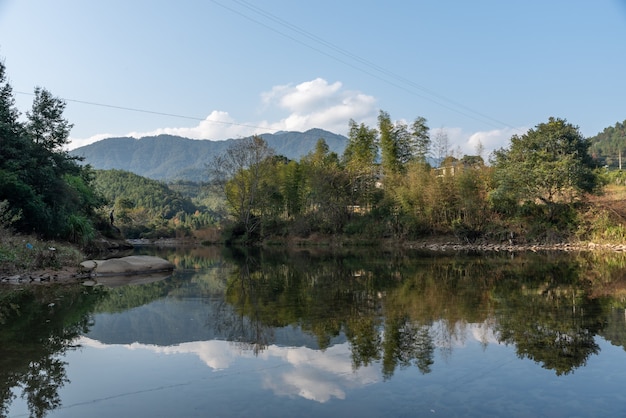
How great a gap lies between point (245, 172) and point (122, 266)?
26.5m

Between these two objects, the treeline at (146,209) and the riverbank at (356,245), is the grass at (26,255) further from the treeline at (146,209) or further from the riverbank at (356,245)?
the treeline at (146,209)

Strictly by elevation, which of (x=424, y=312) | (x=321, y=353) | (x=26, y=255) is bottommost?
(x=321, y=353)

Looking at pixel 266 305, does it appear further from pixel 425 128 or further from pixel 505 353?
pixel 425 128

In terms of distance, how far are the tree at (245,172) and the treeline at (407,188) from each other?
91 millimetres

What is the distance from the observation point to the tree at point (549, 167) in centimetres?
2683

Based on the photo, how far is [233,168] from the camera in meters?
41.6

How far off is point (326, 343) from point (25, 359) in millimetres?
3836

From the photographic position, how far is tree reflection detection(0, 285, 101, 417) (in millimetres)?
4633

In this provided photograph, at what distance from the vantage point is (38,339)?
685cm

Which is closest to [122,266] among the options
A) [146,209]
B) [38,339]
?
[38,339]

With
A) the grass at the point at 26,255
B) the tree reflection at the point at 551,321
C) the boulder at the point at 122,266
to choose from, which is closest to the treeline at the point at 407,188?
the tree reflection at the point at 551,321

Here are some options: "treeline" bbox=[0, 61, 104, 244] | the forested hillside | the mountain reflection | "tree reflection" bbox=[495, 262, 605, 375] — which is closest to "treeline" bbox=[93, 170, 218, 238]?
"treeline" bbox=[0, 61, 104, 244]

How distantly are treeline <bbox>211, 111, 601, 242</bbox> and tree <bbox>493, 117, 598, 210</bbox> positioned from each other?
0.06 meters

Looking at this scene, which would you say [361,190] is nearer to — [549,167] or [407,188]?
[407,188]
